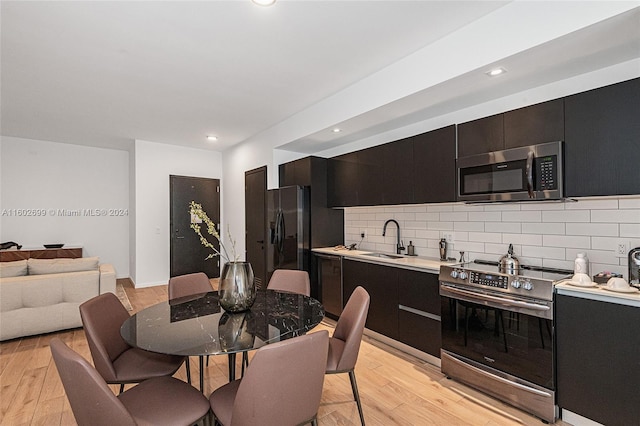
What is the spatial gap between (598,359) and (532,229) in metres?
1.09

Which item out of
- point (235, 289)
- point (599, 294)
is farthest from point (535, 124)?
point (235, 289)

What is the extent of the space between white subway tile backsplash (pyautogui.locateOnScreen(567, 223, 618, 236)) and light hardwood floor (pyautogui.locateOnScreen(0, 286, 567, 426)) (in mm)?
1390

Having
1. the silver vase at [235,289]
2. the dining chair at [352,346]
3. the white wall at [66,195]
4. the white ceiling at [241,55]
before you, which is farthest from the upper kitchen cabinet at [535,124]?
the white wall at [66,195]

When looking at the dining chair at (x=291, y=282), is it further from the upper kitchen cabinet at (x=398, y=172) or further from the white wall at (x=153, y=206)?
the white wall at (x=153, y=206)

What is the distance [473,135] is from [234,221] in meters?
4.66

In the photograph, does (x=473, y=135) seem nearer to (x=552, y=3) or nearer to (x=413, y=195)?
(x=413, y=195)

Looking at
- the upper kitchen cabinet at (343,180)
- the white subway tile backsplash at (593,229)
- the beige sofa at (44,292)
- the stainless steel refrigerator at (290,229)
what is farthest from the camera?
the stainless steel refrigerator at (290,229)

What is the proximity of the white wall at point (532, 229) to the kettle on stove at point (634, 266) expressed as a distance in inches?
8.8

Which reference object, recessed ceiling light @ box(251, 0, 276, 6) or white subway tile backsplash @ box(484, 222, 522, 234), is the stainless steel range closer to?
white subway tile backsplash @ box(484, 222, 522, 234)

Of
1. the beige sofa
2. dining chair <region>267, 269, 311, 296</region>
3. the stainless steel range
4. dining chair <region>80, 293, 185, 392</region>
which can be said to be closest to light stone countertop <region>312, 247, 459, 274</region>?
the stainless steel range

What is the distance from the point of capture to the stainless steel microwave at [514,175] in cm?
224

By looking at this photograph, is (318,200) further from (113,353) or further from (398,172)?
(113,353)

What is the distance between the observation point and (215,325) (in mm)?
1767

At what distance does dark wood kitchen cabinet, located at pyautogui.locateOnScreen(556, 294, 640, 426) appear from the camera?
1783 mm
